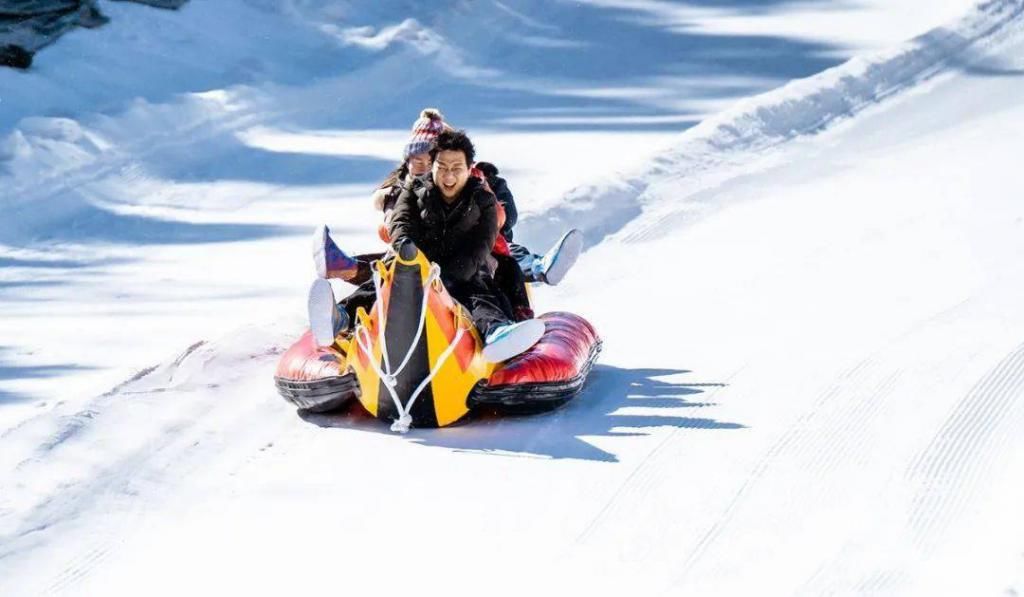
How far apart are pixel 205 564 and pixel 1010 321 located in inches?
140

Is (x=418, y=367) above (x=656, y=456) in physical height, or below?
above

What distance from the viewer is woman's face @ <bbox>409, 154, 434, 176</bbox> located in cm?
734

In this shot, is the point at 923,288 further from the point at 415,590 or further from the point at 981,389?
the point at 415,590

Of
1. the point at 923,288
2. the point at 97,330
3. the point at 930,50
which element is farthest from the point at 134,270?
the point at 930,50

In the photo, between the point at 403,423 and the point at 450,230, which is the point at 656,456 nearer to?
the point at 403,423

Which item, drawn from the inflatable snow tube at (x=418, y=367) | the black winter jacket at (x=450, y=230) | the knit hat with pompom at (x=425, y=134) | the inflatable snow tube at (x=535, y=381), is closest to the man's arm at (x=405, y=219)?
the black winter jacket at (x=450, y=230)

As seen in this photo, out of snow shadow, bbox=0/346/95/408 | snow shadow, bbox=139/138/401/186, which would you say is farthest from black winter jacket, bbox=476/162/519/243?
snow shadow, bbox=139/138/401/186

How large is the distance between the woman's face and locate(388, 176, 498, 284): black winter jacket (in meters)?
0.79

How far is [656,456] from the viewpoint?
18.7ft

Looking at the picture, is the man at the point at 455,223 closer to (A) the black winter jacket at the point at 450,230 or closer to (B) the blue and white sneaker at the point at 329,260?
(A) the black winter jacket at the point at 450,230

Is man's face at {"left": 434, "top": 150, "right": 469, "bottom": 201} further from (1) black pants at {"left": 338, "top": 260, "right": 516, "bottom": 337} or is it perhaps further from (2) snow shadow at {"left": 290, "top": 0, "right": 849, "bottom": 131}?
(2) snow shadow at {"left": 290, "top": 0, "right": 849, "bottom": 131}

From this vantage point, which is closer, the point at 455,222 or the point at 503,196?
the point at 455,222

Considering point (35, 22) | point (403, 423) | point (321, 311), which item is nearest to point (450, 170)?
point (321, 311)

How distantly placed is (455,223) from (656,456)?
1314mm
